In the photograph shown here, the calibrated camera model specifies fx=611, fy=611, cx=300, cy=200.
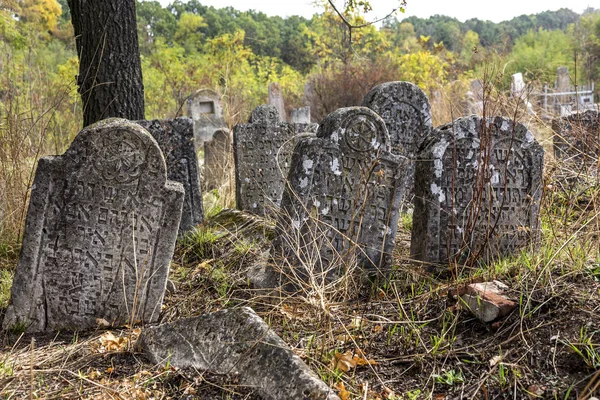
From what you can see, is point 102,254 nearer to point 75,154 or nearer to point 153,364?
point 75,154

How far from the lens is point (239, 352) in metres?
2.95

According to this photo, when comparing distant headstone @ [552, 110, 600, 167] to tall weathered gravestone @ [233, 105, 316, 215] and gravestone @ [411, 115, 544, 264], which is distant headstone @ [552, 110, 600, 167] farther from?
tall weathered gravestone @ [233, 105, 316, 215]

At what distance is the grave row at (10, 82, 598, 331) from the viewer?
407 cm

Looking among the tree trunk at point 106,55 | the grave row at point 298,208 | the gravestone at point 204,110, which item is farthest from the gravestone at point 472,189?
the gravestone at point 204,110

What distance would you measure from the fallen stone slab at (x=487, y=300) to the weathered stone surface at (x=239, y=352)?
1.10m

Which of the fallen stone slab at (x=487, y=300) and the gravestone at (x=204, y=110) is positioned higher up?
the gravestone at (x=204, y=110)

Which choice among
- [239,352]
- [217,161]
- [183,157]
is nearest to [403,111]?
[183,157]

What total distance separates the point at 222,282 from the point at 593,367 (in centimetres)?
293

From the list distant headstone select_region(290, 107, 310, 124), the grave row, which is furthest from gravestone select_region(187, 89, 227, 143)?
the grave row

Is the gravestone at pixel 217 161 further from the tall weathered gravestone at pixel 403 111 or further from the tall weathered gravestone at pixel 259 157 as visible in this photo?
the tall weathered gravestone at pixel 403 111

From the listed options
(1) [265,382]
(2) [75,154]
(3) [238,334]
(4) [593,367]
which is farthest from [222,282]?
(4) [593,367]

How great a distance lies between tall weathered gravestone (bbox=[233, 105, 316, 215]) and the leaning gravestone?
122 inches

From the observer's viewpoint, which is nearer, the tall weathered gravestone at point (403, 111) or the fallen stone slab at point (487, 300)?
the fallen stone slab at point (487, 300)

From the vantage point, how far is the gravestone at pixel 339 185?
4340 mm
